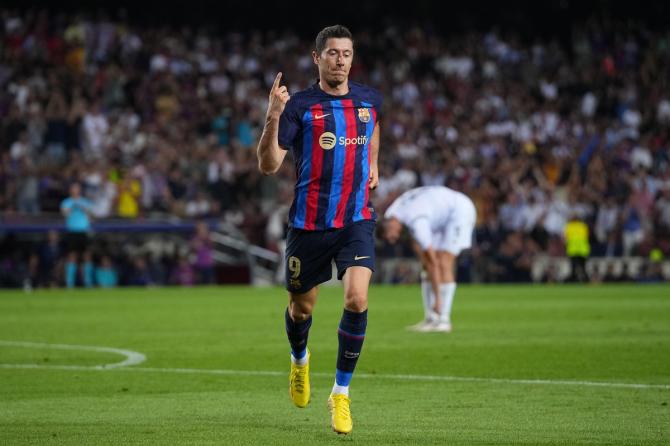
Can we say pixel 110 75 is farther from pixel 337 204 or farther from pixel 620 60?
pixel 337 204

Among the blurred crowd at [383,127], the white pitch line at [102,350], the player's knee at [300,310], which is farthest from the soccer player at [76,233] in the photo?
the player's knee at [300,310]

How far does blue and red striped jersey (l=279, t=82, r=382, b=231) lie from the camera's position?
8.85m

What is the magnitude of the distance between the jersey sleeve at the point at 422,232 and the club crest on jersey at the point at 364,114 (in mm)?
8240

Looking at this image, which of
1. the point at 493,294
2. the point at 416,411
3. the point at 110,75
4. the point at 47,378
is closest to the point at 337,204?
the point at 416,411

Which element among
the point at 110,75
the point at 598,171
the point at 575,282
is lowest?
the point at 575,282

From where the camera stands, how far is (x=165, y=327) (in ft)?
58.8

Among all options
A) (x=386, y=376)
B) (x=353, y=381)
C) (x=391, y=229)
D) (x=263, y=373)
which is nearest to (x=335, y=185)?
(x=353, y=381)

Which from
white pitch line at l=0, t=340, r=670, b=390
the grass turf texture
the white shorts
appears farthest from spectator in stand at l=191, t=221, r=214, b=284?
white pitch line at l=0, t=340, r=670, b=390

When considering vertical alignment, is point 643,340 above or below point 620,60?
below

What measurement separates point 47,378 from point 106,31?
24.3 metres

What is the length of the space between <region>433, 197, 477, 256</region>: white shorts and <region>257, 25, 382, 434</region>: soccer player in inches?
339

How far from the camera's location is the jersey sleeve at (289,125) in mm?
8734

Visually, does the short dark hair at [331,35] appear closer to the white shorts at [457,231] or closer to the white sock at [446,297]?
the white sock at [446,297]

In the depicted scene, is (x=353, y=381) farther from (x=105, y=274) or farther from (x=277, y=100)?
(x=105, y=274)
